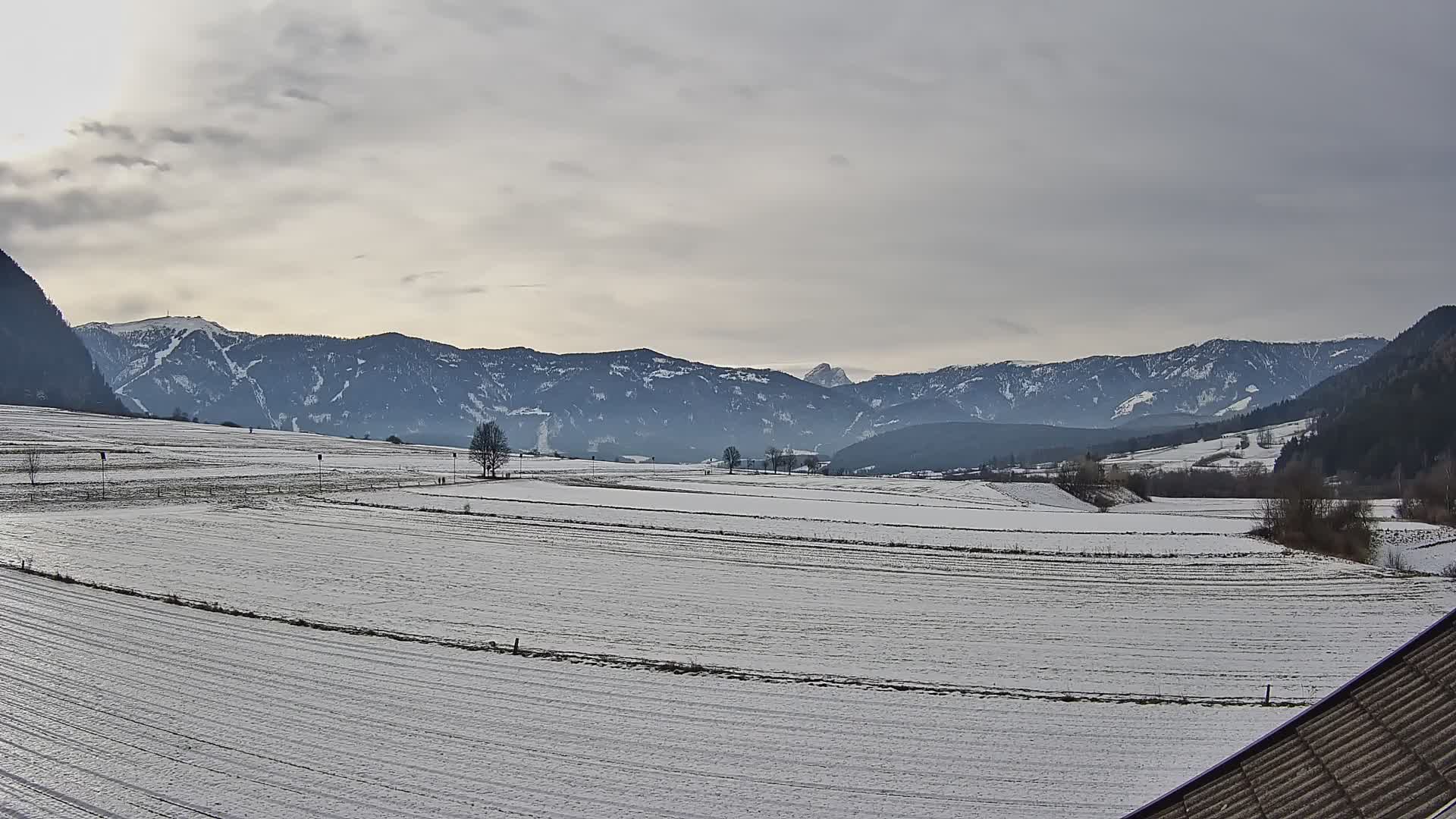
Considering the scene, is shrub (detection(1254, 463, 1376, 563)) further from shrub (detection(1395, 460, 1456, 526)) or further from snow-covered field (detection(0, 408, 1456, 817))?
shrub (detection(1395, 460, 1456, 526))

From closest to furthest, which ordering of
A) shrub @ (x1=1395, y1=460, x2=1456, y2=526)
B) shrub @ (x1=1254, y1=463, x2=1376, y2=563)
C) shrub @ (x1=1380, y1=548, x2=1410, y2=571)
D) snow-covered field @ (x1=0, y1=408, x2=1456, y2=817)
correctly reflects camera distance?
snow-covered field @ (x1=0, y1=408, x2=1456, y2=817) → shrub @ (x1=1380, y1=548, x2=1410, y2=571) → shrub @ (x1=1254, y1=463, x2=1376, y2=563) → shrub @ (x1=1395, y1=460, x2=1456, y2=526)

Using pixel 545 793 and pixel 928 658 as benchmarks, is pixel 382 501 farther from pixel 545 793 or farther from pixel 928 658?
pixel 545 793

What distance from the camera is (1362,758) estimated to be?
7.88 m

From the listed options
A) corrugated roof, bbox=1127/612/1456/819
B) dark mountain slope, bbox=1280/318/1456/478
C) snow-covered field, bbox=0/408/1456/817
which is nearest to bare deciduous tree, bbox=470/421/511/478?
snow-covered field, bbox=0/408/1456/817

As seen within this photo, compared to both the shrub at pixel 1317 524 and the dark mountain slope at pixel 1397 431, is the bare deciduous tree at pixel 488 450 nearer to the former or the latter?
the shrub at pixel 1317 524

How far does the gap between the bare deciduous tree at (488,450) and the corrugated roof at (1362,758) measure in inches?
4313

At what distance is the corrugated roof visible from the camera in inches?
283

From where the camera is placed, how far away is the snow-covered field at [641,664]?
54.2ft

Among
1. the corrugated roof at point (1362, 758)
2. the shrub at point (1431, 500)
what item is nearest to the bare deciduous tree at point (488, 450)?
the shrub at point (1431, 500)

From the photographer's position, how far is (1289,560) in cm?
5247

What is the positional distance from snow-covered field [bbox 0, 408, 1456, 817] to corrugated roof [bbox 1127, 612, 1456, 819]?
746 cm

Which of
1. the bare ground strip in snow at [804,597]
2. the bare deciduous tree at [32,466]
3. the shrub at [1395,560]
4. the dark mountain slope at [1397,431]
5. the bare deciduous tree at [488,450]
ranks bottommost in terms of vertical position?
the bare ground strip in snow at [804,597]

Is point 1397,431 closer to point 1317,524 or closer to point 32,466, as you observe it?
point 1317,524

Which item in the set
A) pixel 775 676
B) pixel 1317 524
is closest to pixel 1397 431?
pixel 1317 524
